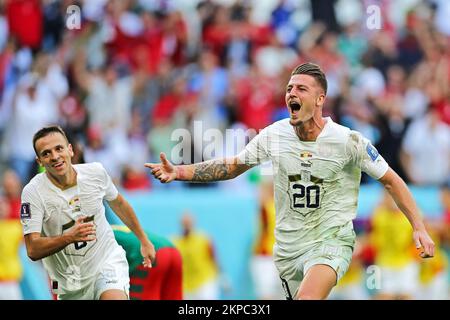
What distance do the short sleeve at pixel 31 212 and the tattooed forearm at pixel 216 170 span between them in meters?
1.33

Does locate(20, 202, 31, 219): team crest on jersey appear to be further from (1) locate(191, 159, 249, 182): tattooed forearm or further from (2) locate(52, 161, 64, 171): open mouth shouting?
(1) locate(191, 159, 249, 182): tattooed forearm

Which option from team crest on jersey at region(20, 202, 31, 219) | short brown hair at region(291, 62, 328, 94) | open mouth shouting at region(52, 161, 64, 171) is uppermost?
short brown hair at region(291, 62, 328, 94)

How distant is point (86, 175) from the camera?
10.7m

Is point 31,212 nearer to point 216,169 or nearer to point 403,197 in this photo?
point 216,169

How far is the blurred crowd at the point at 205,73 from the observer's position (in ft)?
59.0

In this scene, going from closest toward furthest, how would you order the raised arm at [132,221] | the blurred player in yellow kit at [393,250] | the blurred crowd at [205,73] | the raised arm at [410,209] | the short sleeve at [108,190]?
the raised arm at [410,209]
the short sleeve at [108,190]
the raised arm at [132,221]
the blurred player in yellow kit at [393,250]
the blurred crowd at [205,73]

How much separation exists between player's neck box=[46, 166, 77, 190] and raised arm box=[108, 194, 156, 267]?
1.63 feet

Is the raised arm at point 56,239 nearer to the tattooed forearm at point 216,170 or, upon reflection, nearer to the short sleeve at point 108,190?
the short sleeve at point 108,190

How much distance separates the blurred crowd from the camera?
18.0 metres

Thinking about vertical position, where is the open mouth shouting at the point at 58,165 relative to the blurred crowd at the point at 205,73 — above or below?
below

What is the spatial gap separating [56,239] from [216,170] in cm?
154

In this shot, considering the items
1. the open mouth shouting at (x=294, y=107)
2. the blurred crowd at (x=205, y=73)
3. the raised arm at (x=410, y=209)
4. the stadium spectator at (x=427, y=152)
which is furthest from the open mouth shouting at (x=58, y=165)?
the stadium spectator at (x=427, y=152)

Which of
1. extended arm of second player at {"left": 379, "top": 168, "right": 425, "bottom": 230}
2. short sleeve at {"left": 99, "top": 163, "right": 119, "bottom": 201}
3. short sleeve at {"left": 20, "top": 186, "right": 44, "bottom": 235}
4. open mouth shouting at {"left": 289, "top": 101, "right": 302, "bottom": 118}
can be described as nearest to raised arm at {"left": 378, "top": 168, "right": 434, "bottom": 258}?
extended arm of second player at {"left": 379, "top": 168, "right": 425, "bottom": 230}
